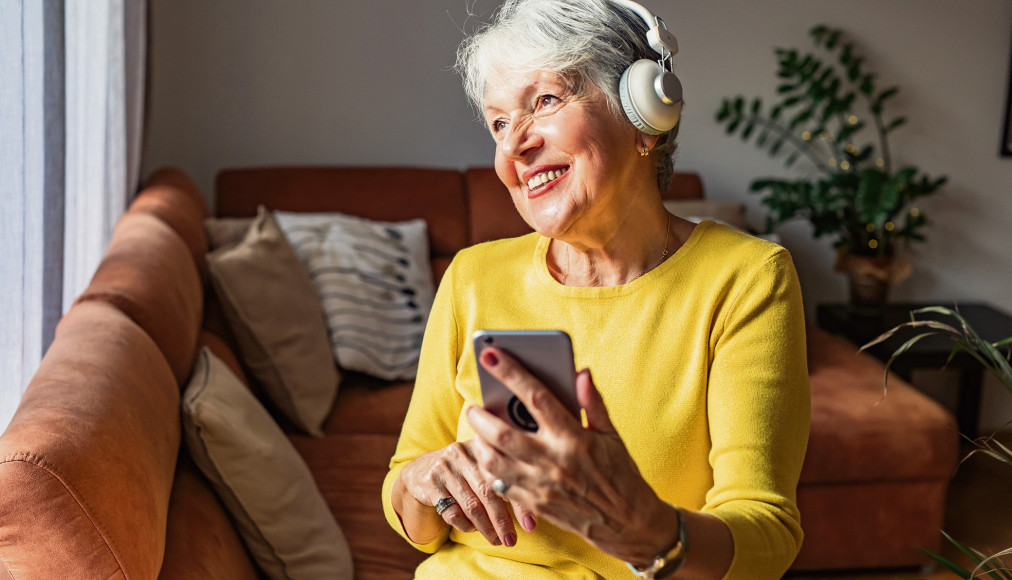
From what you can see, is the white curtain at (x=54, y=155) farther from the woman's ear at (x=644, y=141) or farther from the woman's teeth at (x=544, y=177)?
the woman's ear at (x=644, y=141)

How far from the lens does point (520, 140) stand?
1153mm

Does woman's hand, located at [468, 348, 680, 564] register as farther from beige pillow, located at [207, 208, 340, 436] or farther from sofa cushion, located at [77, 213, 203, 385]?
beige pillow, located at [207, 208, 340, 436]

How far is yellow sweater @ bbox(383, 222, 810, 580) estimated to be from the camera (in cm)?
100

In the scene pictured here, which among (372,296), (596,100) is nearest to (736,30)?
(372,296)

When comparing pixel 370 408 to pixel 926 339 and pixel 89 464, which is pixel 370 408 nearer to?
pixel 89 464

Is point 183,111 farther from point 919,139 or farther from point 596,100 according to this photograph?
point 919,139

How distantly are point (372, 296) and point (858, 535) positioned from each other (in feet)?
4.71

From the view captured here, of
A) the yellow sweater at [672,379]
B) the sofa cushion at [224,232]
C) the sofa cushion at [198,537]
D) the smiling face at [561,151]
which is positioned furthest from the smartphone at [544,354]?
the sofa cushion at [224,232]

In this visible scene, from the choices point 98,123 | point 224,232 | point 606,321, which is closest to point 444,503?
point 606,321

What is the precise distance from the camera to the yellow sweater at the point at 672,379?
3.29ft

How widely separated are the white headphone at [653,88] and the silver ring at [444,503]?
1.62 ft

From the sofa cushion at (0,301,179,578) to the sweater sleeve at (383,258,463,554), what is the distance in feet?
1.03

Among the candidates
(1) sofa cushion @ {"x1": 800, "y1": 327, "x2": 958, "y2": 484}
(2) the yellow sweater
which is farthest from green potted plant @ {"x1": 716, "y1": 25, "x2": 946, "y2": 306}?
(2) the yellow sweater

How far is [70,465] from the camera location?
3.39ft
